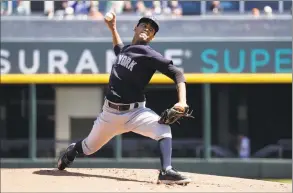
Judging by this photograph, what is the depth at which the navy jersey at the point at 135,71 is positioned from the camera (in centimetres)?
752

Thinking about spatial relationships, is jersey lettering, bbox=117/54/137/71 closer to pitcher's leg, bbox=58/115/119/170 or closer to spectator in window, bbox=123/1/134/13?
pitcher's leg, bbox=58/115/119/170

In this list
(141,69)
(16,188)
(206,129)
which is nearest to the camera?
(16,188)

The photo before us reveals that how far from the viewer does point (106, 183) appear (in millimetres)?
7309

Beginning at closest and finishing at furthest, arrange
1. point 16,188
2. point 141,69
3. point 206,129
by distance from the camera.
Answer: point 16,188 → point 141,69 → point 206,129

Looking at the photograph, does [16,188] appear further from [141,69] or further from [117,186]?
[141,69]

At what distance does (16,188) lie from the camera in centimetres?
705

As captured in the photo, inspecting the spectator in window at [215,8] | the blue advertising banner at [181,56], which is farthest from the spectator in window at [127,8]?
the spectator in window at [215,8]

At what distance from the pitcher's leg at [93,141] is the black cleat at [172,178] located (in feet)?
2.29

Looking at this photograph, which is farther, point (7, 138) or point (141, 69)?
point (7, 138)

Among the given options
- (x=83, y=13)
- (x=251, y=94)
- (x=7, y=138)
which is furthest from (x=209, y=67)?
(x=7, y=138)

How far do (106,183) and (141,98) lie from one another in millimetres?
884

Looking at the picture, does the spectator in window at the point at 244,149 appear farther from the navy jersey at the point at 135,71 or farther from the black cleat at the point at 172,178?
the black cleat at the point at 172,178

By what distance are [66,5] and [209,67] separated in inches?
131

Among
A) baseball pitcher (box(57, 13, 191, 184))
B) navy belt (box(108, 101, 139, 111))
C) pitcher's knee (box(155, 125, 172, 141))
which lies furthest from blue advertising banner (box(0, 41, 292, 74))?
pitcher's knee (box(155, 125, 172, 141))
